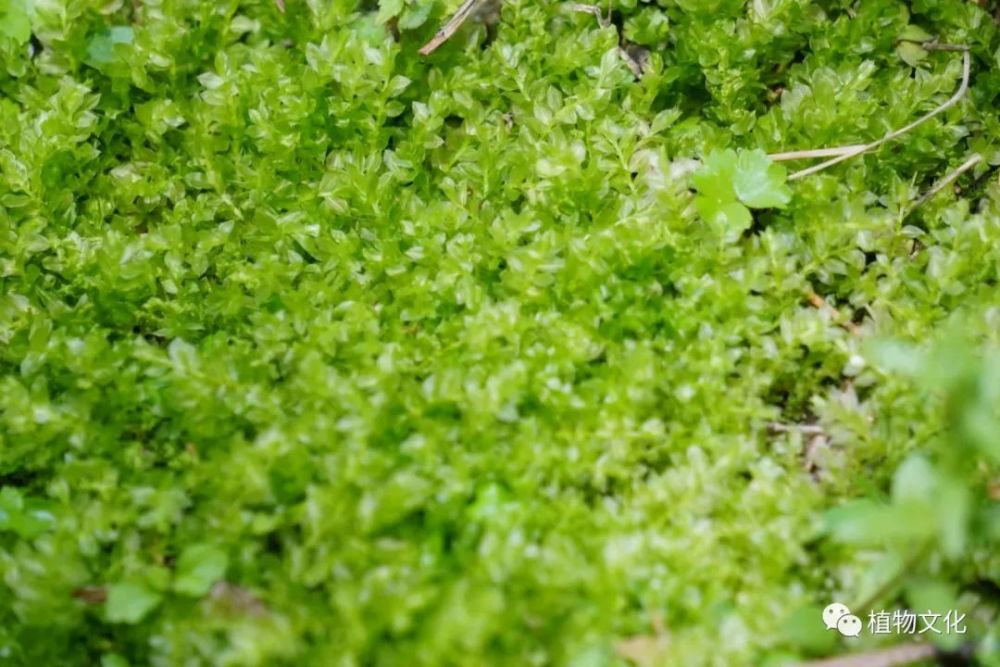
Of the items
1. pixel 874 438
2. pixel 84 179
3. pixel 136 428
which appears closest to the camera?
pixel 874 438

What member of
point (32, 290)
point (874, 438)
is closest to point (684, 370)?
point (874, 438)

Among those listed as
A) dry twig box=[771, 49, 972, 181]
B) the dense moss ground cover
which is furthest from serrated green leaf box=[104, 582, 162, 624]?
dry twig box=[771, 49, 972, 181]

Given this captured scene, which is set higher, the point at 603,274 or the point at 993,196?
the point at 603,274

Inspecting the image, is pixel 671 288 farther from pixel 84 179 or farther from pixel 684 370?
pixel 84 179

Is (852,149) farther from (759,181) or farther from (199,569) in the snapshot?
(199,569)

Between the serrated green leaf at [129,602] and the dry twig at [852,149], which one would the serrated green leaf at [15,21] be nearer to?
the serrated green leaf at [129,602]

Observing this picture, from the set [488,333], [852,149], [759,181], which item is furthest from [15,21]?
[852,149]

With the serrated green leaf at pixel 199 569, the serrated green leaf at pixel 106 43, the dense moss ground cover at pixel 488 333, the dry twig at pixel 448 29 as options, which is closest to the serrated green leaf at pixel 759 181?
the dense moss ground cover at pixel 488 333

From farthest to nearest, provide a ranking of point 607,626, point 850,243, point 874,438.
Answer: point 850,243
point 874,438
point 607,626
